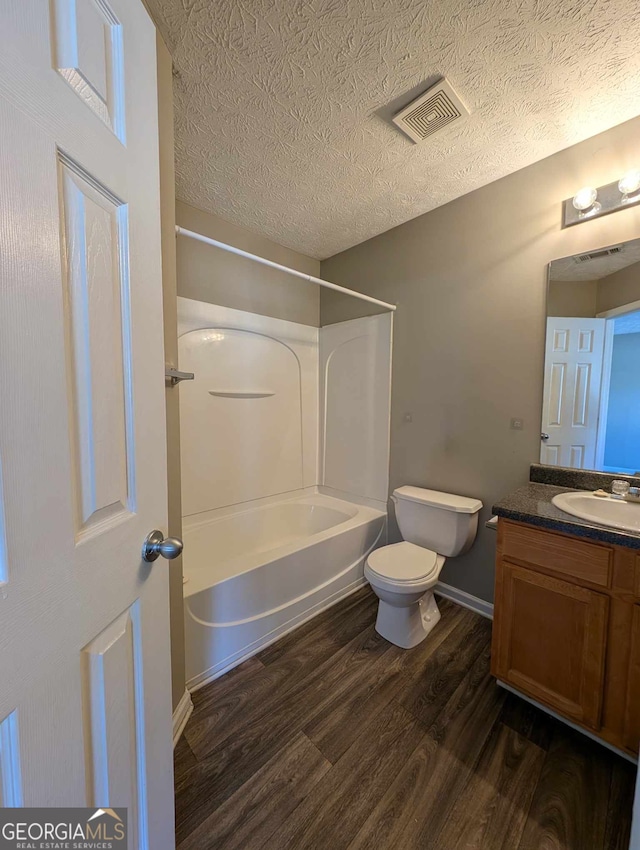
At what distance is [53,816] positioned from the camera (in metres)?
0.46

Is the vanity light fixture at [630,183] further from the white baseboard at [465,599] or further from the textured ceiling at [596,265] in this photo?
the white baseboard at [465,599]

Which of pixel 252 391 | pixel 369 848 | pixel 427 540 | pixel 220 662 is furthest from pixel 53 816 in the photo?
pixel 252 391

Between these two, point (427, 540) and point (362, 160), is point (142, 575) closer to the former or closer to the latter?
point (427, 540)

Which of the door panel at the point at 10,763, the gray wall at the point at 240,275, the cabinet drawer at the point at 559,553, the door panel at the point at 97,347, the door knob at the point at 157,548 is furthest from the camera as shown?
the gray wall at the point at 240,275

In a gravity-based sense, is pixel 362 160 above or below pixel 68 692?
above

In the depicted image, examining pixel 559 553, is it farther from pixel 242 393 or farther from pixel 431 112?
pixel 242 393

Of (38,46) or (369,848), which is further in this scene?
(369,848)

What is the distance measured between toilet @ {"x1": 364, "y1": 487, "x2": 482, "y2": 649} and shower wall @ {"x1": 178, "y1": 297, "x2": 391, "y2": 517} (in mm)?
444

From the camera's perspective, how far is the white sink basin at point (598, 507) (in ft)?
4.09

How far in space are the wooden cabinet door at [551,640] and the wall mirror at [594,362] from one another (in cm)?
68

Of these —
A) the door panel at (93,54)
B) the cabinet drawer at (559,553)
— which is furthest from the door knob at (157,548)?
the cabinet drawer at (559,553)

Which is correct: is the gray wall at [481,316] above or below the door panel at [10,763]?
above

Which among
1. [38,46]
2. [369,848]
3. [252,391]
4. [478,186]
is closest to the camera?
[38,46]

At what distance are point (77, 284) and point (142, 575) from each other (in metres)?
0.55
